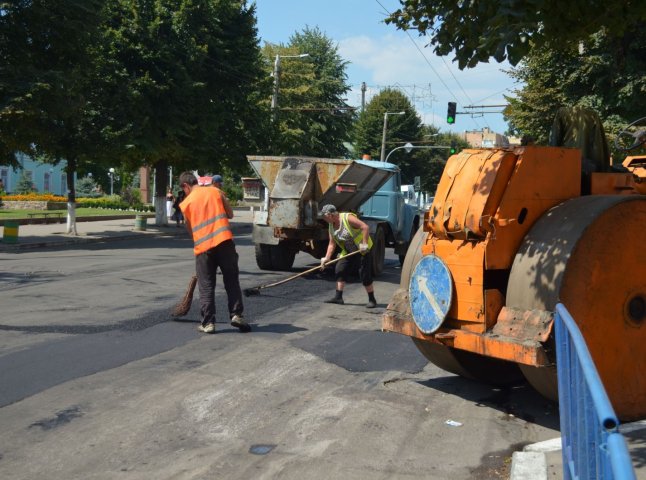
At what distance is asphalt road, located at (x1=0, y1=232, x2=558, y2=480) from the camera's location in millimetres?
4766

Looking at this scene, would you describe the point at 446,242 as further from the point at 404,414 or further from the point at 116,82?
the point at 116,82

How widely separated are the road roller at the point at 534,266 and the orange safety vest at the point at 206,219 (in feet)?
9.69

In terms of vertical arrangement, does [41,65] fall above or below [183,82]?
below

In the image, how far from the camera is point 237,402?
5996mm

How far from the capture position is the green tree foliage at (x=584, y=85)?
1934 cm

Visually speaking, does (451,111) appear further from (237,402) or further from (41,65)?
(237,402)

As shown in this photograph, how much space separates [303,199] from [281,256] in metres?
1.57

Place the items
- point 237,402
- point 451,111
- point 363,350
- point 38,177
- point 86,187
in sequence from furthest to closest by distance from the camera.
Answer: point 38,177 < point 86,187 < point 451,111 < point 363,350 < point 237,402

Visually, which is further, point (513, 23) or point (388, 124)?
point (388, 124)

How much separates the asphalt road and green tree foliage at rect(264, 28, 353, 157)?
3437 cm

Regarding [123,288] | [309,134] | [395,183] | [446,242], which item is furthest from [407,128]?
[446,242]

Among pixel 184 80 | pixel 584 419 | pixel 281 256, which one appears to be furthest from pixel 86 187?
pixel 584 419

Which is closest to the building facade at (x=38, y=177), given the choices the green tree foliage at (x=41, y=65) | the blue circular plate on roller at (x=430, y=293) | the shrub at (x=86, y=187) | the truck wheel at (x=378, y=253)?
the shrub at (x=86, y=187)

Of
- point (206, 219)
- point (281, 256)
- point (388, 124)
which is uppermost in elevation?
point (388, 124)
